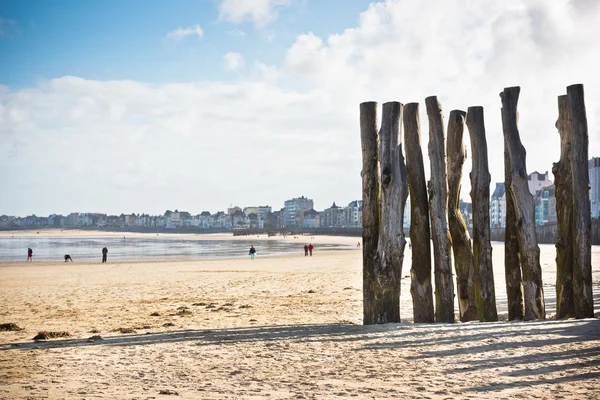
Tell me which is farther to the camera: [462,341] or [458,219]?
[458,219]

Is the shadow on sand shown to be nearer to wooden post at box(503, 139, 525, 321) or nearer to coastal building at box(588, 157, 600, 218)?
wooden post at box(503, 139, 525, 321)

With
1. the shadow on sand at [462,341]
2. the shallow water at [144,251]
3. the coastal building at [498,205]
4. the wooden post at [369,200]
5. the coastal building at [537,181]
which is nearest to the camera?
the shadow on sand at [462,341]

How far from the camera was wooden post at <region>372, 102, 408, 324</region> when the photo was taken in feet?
25.8

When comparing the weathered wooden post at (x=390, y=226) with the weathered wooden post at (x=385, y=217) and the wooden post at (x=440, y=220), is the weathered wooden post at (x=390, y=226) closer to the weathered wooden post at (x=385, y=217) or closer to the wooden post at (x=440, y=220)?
the weathered wooden post at (x=385, y=217)

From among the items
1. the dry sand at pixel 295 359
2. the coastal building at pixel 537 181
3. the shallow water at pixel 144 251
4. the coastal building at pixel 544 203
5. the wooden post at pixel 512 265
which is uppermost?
the coastal building at pixel 537 181

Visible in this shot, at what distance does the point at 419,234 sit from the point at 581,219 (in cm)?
226

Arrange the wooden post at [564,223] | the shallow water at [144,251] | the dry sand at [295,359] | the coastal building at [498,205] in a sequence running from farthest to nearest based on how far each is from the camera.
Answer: the coastal building at [498,205], the shallow water at [144,251], the wooden post at [564,223], the dry sand at [295,359]

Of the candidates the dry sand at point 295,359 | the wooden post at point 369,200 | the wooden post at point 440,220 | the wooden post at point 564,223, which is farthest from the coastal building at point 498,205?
the wooden post at point 369,200

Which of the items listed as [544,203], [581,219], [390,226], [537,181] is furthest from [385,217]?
[537,181]

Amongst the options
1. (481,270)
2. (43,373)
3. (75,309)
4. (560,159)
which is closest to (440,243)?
(481,270)

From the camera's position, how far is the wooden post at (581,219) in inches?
312

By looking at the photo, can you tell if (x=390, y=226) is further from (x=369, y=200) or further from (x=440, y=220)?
(x=440, y=220)

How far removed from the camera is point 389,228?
786cm

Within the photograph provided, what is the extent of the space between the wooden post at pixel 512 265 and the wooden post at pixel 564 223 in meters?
0.53
